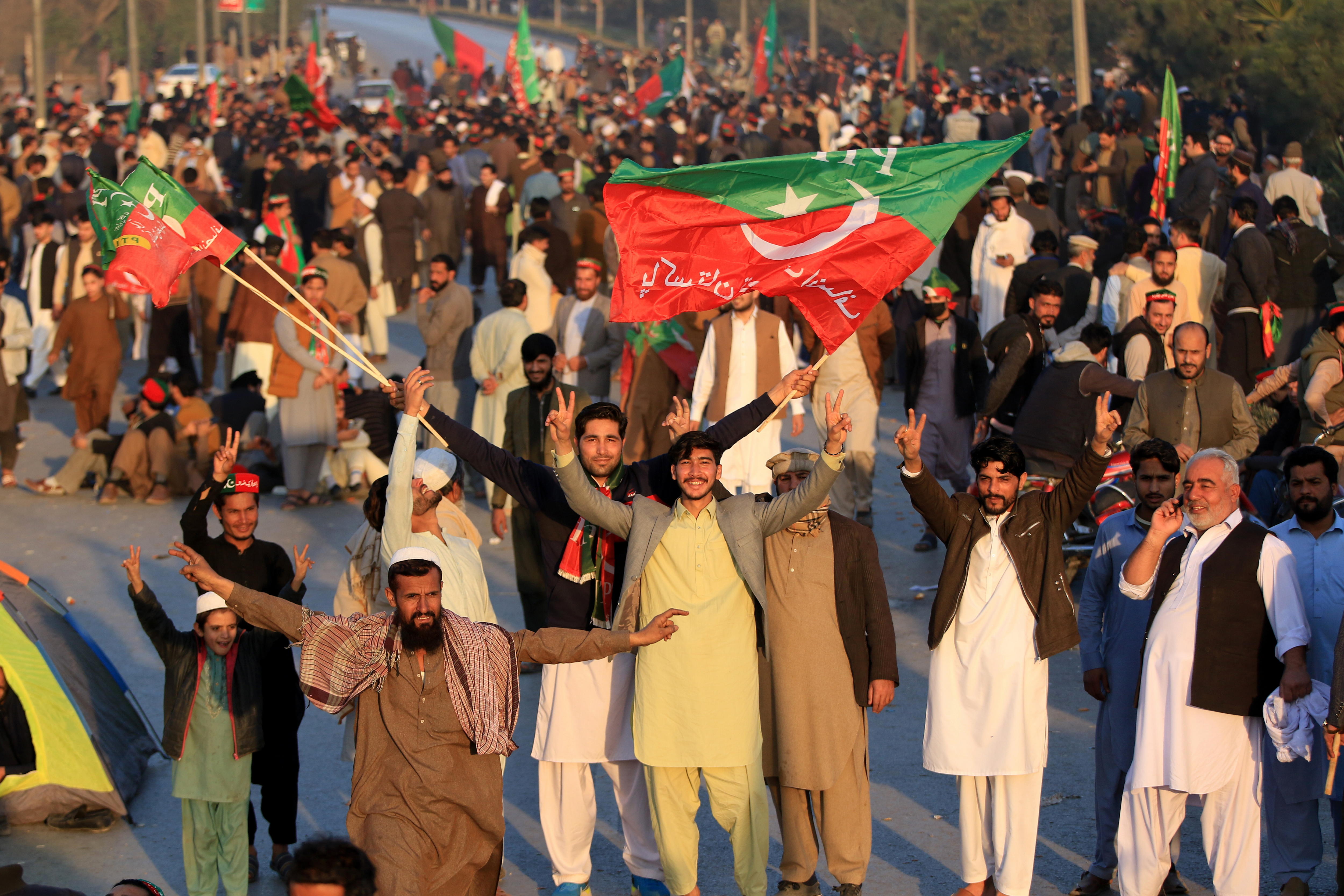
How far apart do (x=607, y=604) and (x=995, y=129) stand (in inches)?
678

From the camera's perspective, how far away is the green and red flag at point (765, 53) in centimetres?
3425

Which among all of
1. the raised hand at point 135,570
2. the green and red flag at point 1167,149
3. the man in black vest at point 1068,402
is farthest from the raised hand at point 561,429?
the green and red flag at point 1167,149

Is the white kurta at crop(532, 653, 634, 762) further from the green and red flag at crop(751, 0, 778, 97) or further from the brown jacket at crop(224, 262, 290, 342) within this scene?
the green and red flag at crop(751, 0, 778, 97)

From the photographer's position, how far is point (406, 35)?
226 ft

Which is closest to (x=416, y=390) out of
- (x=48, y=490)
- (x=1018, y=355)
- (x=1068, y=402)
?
(x=1068, y=402)

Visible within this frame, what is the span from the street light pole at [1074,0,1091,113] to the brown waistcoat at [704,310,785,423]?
11.1 meters

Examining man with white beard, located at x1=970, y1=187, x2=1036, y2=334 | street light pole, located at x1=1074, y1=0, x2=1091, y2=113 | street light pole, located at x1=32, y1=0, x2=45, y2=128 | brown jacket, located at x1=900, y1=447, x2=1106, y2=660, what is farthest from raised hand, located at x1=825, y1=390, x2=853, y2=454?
street light pole, located at x1=32, y1=0, x2=45, y2=128

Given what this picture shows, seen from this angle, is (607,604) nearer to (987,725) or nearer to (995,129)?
(987,725)

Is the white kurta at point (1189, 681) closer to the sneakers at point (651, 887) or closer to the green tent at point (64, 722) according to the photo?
the sneakers at point (651, 887)

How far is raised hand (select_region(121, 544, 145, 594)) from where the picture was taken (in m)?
5.77

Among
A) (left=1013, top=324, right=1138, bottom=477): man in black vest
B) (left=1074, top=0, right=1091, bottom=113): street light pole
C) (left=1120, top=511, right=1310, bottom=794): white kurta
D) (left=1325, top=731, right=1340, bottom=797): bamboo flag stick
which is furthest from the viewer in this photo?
(left=1074, top=0, right=1091, bottom=113): street light pole

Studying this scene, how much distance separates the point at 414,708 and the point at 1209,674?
2.78 m

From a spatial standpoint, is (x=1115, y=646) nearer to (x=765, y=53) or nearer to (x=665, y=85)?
(x=665, y=85)

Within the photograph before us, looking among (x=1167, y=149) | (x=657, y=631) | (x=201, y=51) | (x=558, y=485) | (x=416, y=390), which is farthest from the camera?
(x=201, y=51)
